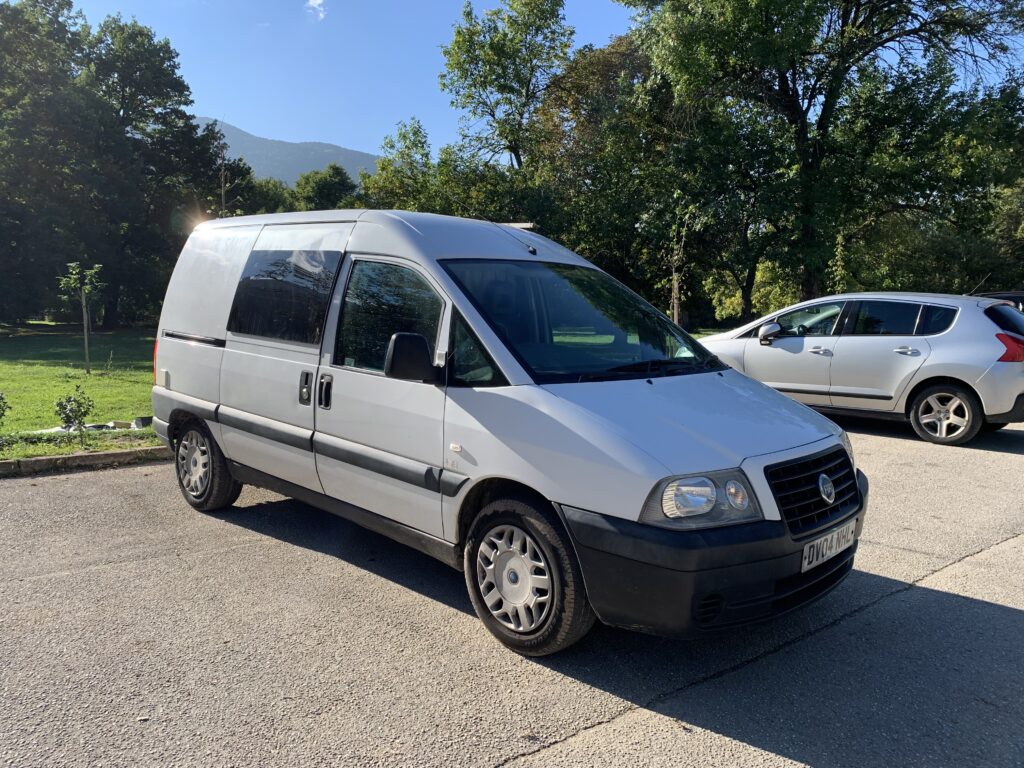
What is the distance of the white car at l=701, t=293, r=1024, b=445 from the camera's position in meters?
7.88

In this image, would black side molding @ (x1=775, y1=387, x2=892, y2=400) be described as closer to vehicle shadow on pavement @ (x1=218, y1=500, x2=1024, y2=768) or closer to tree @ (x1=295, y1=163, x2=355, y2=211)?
vehicle shadow on pavement @ (x1=218, y1=500, x2=1024, y2=768)

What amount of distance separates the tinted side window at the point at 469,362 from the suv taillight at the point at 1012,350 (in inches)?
265

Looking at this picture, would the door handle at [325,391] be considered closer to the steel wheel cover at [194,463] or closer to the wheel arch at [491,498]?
the wheel arch at [491,498]

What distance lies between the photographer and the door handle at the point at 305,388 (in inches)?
175

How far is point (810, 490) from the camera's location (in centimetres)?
332

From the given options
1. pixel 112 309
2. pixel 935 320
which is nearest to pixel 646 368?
pixel 935 320

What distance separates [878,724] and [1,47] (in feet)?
154

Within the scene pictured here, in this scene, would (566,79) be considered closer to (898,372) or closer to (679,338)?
(898,372)

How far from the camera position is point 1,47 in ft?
121

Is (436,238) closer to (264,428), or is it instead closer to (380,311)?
(380,311)

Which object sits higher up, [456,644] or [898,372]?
[898,372]

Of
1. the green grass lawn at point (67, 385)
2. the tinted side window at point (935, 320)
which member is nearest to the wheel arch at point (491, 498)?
the green grass lawn at point (67, 385)

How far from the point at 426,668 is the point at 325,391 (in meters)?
1.75

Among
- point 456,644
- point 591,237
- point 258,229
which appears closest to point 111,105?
point 591,237
